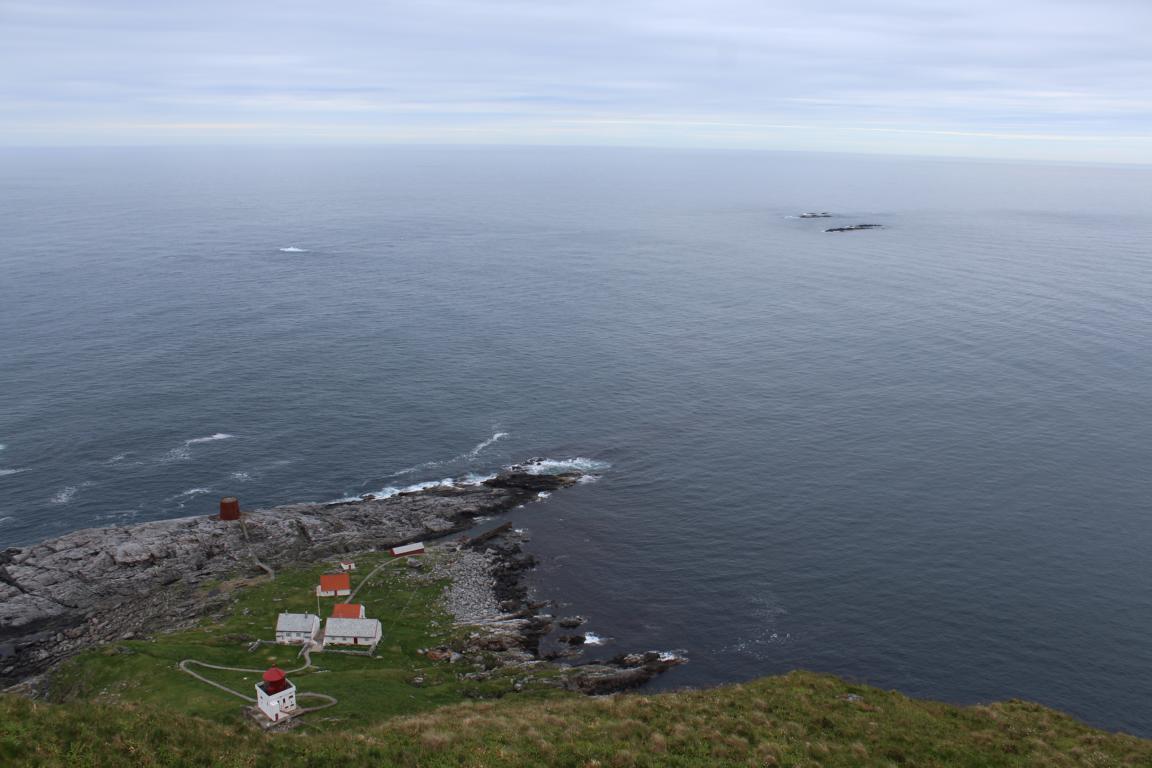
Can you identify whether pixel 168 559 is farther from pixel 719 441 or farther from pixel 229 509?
pixel 719 441

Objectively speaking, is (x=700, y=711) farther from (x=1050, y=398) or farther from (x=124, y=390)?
(x=124, y=390)

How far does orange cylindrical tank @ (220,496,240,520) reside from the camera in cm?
8081

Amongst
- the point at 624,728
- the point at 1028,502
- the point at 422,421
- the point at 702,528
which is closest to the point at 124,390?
the point at 422,421

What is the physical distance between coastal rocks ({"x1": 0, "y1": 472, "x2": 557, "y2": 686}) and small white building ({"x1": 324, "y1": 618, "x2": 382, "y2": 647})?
10.5 metres

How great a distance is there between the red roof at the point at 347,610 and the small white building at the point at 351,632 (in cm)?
95

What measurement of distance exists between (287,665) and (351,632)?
575cm

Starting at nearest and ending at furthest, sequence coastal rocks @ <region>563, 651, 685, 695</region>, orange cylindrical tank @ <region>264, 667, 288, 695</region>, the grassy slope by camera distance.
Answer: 1. the grassy slope
2. orange cylindrical tank @ <region>264, 667, 288, 695</region>
3. coastal rocks @ <region>563, 651, 685, 695</region>

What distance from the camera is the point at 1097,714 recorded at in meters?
58.1

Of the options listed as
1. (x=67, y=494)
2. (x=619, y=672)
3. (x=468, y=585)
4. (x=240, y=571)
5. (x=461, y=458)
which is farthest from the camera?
(x=461, y=458)

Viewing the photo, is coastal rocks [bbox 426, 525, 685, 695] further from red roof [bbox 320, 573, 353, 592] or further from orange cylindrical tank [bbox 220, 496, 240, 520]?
orange cylindrical tank [bbox 220, 496, 240, 520]

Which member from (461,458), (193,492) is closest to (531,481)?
(461,458)

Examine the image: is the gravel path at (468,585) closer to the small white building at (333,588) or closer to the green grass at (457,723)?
the green grass at (457,723)

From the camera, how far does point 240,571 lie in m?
77.1

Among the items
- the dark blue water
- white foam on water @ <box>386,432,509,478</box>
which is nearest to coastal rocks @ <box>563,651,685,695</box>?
the dark blue water
